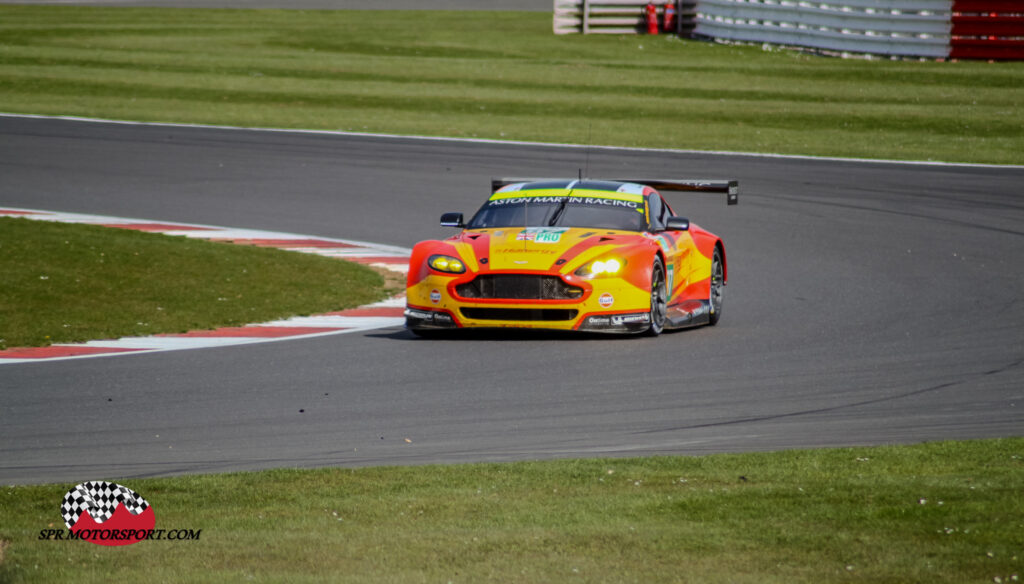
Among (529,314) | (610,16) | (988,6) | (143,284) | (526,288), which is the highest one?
(988,6)

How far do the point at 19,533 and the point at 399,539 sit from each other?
1.53 m

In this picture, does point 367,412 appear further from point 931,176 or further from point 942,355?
point 931,176

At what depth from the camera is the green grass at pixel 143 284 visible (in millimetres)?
12523

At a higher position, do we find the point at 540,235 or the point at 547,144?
the point at 540,235

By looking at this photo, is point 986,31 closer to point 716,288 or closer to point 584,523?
point 716,288

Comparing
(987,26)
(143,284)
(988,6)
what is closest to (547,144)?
(143,284)

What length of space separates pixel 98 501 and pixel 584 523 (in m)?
2.01

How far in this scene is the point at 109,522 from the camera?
6098 millimetres

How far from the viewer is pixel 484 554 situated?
5.78 m

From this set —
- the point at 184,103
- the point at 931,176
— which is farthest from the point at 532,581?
the point at 184,103

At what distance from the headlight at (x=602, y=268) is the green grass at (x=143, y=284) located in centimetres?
286

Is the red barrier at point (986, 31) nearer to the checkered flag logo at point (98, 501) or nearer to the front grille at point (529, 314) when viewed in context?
the front grille at point (529, 314)

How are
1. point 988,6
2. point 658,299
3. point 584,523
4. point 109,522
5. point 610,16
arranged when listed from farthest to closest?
1. point 610,16
2. point 988,6
3. point 658,299
4. point 584,523
5. point 109,522

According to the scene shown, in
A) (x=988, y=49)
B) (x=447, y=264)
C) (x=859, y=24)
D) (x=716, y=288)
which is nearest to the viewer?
(x=447, y=264)
